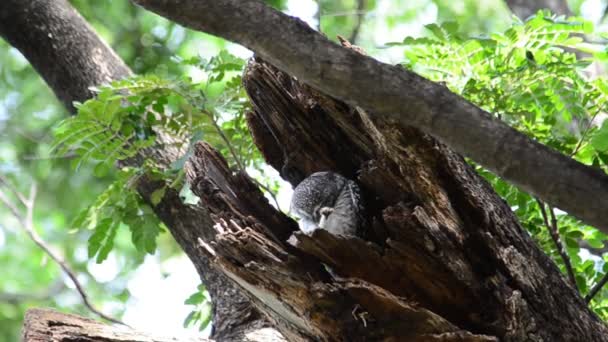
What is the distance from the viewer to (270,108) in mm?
3135

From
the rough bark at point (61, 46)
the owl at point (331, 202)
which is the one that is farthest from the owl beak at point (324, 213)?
the rough bark at point (61, 46)

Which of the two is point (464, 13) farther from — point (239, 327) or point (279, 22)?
point (279, 22)

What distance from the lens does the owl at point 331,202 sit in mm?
3158

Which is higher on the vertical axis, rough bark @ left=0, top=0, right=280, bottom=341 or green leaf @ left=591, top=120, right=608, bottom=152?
rough bark @ left=0, top=0, right=280, bottom=341

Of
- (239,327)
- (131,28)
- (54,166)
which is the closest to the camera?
(239,327)

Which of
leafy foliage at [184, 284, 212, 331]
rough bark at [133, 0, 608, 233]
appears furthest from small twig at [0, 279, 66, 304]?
rough bark at [133, 0, 608, 233]

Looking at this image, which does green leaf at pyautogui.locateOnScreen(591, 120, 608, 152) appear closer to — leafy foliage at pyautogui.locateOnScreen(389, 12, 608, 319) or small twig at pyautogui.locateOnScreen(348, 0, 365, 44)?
leafy foliage at pyautogui.locateOnScreen(389, 12, 608, 319)

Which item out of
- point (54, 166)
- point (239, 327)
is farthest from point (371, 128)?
point (54, 166)

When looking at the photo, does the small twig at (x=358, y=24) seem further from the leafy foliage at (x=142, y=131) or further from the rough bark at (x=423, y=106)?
the rough bark at (x=423, y=106)

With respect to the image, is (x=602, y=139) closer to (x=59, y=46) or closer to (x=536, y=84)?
(x=536, y=84)

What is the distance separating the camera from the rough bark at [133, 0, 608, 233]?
84.3 inches

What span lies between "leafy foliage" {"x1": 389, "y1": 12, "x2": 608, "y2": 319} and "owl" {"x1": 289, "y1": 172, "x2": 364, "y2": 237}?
0.64 metres

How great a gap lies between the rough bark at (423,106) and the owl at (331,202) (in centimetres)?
98

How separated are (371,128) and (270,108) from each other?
49cm
